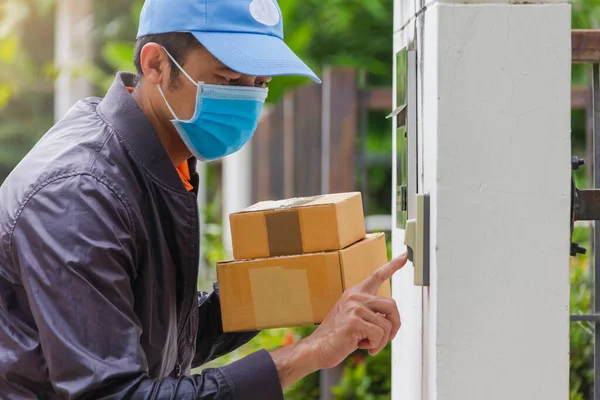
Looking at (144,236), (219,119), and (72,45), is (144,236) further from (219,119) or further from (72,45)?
(72,45)

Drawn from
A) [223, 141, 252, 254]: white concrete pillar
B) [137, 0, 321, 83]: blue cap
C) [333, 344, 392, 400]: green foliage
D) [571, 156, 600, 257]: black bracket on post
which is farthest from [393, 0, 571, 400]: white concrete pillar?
[223, 141, 252, 254]: white concrete pillar

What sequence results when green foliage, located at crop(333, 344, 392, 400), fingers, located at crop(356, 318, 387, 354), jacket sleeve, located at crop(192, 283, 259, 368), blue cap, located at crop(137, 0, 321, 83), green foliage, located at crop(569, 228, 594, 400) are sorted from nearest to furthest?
fingers, located at crop(356, 318, 387, 354) < blue cap, located at crop(137, 0, 321, 83) < jacket sleeve, located at crop(192, 283, 259, 368) < green foliage, located at crop(569, 228, 594, 400) < green foliage, located at crop(333, 344, 392, 400)

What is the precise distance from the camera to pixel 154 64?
228 cm

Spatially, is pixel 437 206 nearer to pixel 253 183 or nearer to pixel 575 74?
pixel 575 74

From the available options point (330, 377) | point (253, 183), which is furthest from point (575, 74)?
point (330, 377)

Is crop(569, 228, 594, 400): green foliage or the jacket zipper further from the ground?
the jacket zipper

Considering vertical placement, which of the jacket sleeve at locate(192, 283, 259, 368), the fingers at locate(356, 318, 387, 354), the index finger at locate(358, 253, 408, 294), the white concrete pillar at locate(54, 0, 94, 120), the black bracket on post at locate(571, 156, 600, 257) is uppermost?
the white concrete pillar at locate(54, 0, 94, 120)

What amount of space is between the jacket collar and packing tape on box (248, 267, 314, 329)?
0.95 ft

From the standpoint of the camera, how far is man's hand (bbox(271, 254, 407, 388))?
204 centimetres

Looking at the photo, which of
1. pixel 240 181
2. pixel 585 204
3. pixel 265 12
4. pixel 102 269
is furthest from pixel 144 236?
pixel 240 181

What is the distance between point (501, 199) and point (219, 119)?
29.9 inches

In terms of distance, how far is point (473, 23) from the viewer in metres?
1.91

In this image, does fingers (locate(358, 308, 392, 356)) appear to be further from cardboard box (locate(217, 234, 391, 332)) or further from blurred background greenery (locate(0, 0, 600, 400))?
blurred background greenery (locate(0, 0, 600, 400))

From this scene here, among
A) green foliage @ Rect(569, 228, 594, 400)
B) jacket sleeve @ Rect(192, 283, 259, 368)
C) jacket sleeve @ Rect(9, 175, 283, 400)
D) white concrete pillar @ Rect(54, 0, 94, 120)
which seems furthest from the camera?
white concrete pillar @ Rect(54, 0, 94, 120)
